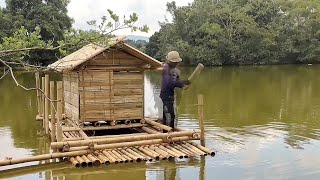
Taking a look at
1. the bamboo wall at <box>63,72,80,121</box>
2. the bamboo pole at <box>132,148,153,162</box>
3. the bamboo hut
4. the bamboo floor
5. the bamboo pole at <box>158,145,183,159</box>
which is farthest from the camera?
the bamboo wall at <box>63,72,80,121</box>

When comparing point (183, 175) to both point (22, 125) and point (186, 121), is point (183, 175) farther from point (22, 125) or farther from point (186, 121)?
point (22, 125)

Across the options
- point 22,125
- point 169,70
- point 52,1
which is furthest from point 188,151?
point 52,1

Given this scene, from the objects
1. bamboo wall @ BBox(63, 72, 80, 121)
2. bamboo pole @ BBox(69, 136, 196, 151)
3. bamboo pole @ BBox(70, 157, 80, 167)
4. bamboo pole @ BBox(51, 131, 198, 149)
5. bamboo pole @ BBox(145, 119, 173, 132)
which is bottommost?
bamboo pole @ BBox(70, 157, 80, 167)

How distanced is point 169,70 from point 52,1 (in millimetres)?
41157

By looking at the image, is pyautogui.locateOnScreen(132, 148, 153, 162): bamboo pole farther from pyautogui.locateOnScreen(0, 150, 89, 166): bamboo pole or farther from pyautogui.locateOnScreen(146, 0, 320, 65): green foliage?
pyautogui.locateOnScreen(146, 0, 320, 65): green foliage

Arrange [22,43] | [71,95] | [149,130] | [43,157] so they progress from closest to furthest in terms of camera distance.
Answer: [22,43], [43,157], [149,130], [71,95]

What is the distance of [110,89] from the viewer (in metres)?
13.8

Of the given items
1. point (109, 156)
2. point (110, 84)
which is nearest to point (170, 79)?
point (110, 84)

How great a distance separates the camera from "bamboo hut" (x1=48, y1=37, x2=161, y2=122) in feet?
44.4

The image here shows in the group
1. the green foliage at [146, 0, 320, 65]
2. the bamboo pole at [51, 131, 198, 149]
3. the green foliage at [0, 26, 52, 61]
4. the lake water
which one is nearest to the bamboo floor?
the bamboo pole at [51, 131, 198, 149]

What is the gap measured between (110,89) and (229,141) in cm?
402

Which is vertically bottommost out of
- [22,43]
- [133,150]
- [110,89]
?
[133,150]

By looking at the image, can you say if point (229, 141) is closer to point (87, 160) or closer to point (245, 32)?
point (87, 160)

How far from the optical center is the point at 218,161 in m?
11.5
